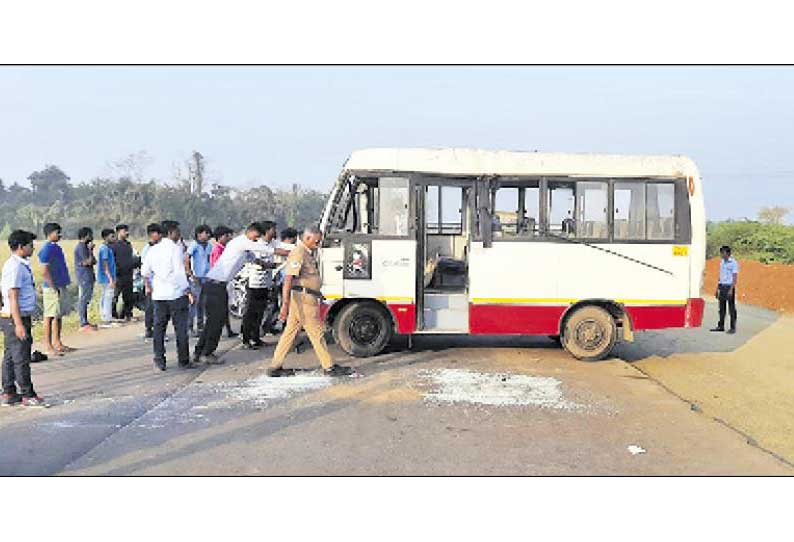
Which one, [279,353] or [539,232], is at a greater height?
[539,232]

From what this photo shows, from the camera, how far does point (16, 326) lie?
296 inches

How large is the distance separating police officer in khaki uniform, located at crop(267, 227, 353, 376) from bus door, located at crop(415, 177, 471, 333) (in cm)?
186

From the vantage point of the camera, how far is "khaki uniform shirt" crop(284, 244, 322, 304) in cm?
920

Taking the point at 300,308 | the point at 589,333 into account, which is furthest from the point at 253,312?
the point at 589,333

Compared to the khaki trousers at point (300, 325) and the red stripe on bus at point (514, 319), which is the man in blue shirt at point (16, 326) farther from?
the red stripe on bus at point (514, 319)

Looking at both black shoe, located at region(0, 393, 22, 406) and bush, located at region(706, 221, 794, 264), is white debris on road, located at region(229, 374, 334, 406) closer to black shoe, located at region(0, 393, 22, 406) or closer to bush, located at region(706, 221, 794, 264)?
black shoe, located at region(0, 393, 22, 406)

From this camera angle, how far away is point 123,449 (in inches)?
246

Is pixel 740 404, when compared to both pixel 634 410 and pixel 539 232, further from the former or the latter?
pixel 539 232

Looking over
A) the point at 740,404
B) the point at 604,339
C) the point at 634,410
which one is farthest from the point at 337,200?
the point at 740,404

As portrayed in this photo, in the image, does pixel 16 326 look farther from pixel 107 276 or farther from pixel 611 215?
pixel 611 215

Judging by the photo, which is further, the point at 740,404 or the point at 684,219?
the point at 684,219

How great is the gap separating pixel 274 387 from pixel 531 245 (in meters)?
4.16

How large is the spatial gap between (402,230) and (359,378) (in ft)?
7.54

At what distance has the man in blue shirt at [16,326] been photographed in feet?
24.7
